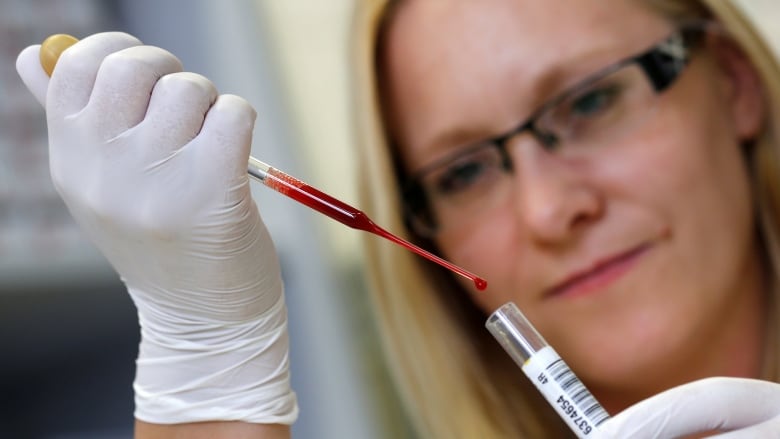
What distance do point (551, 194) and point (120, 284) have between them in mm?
598

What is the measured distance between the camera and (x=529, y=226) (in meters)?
0.97

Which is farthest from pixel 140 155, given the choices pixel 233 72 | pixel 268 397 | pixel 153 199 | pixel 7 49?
pixel 233 72

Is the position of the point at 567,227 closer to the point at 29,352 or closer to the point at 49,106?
the point at 49,106

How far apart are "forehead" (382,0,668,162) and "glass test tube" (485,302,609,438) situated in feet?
1.47

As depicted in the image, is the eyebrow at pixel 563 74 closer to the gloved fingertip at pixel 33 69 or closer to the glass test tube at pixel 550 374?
the glass test tube at pixel 550 374

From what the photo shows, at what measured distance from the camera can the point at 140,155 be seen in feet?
1.97

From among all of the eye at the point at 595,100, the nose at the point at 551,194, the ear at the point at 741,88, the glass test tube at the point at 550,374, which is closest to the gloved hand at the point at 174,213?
the glass test tube at the point at 550,374

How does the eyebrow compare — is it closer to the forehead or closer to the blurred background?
the forehead

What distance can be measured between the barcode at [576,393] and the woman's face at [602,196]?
0.36 m

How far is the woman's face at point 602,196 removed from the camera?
96 cm

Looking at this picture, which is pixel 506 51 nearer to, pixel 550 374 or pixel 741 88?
→ pixel 741 88

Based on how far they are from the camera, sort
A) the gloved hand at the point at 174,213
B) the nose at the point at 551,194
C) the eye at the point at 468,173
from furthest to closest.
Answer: the eye at the point at 468,173 < the nose at the point at 551,194 < the gloved hand at the point at 174,213

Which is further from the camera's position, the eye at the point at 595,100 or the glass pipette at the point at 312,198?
the eye at the point at 595,100

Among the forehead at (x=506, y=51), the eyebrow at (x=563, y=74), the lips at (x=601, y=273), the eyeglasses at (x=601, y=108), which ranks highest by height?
the forehead at (x=506, y=51)
